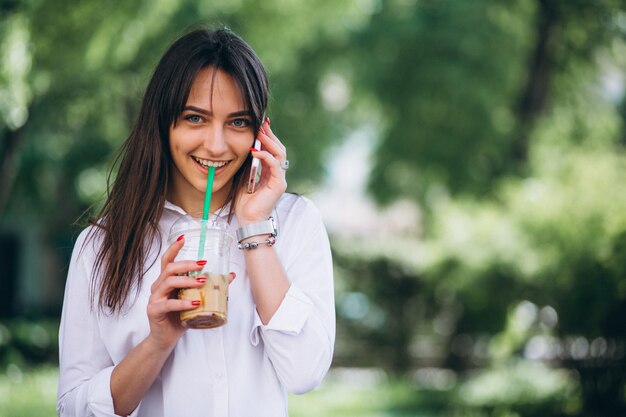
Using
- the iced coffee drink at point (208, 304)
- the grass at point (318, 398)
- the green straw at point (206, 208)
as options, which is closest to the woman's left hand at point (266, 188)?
the green straw at point (206, 208)

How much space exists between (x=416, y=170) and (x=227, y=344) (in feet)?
48.8

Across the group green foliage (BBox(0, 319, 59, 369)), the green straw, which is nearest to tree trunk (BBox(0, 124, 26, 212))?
green foliage (BBox(0, 319, 59, 369))

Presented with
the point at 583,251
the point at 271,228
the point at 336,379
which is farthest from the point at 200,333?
the point at 336,379

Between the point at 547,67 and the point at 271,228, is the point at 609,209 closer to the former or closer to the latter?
the point at 271,228

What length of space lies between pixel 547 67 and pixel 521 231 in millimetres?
7756

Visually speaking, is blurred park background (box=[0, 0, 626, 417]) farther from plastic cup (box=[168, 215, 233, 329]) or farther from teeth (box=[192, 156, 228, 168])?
plastic cup (box=[168, 215, 233, 329])

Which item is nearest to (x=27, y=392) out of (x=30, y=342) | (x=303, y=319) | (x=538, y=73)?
(x=30, y=342)

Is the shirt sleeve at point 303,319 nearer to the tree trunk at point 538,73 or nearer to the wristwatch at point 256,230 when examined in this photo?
the wristwatch at point 256,230

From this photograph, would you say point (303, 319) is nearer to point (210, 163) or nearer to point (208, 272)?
point (208, 272)

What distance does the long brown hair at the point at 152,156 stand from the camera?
83.7 inches

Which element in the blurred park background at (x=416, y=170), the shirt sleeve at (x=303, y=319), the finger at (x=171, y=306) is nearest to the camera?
the finger at (x=171, y=306)

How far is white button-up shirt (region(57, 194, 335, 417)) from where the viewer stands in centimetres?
204

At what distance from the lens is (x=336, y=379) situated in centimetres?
1471

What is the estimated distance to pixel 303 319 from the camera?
202cm
